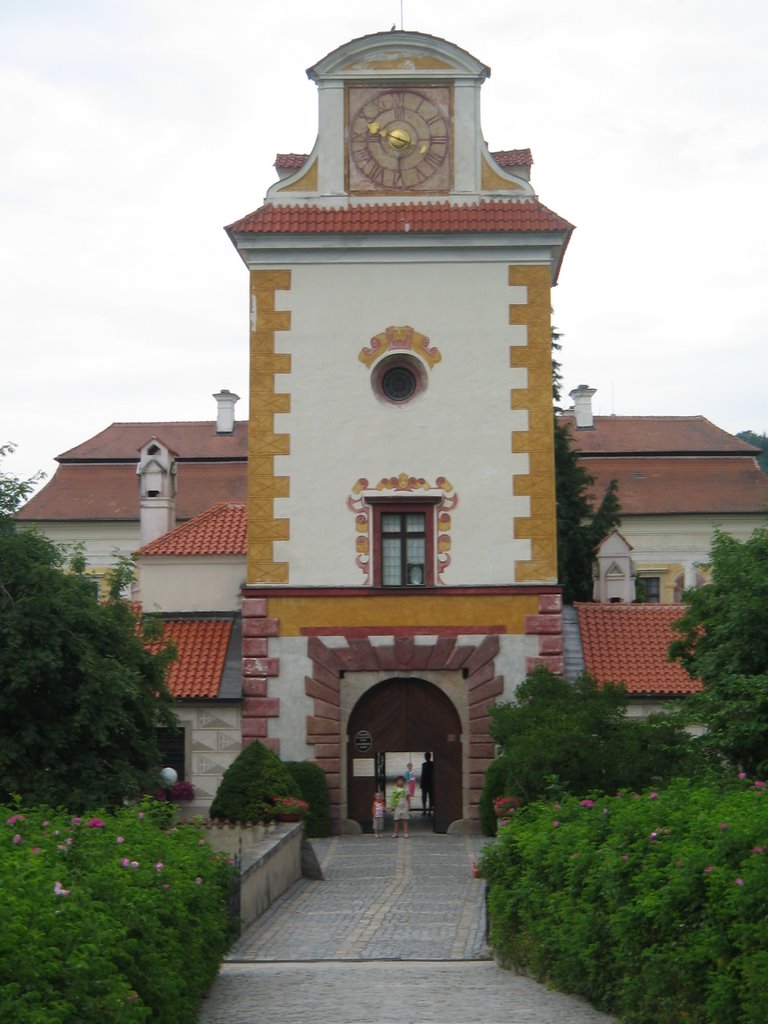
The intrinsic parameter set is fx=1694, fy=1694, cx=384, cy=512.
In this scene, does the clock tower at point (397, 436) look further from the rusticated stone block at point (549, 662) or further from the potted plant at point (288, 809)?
the potted plant at point (288, 809)

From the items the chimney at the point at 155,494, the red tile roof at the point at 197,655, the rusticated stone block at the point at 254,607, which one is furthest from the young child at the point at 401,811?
the chimney at the point at 155,494

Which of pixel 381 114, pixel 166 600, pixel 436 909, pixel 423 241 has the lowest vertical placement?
pixel 436 909

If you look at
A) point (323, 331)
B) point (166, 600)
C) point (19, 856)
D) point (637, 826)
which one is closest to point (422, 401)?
point (323, 331)

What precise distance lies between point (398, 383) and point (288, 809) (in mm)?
8199

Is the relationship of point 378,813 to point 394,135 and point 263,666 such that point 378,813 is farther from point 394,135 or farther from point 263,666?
point 394,135

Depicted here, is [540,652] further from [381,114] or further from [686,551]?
[686,551]

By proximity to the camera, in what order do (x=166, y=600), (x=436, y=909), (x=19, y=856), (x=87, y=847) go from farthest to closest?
(x=166, y=600)
(x=436, y=909)
(x=87, y=847)
(x=19, y=856)

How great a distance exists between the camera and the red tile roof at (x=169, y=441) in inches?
2495

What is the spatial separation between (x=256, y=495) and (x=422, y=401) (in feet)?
10.9

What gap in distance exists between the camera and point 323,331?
29.6 meters

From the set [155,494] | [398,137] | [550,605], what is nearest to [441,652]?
[550,605]

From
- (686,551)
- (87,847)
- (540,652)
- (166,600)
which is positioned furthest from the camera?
(686,551)

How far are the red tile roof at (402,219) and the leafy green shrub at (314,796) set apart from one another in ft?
30.3

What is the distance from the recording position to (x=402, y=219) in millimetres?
29531
